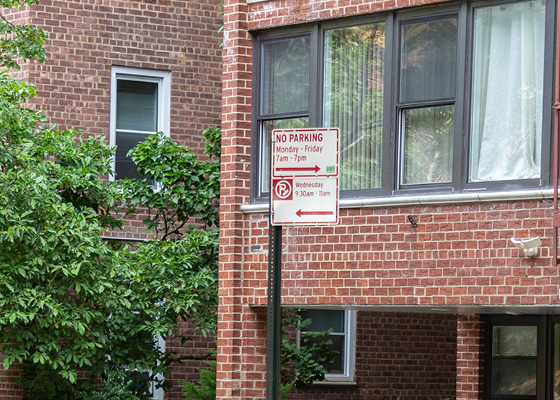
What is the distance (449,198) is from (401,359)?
25.8 feet

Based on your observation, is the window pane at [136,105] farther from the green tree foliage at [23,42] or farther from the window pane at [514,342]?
the window pane at [514,342]

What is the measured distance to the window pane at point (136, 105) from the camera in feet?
50.0

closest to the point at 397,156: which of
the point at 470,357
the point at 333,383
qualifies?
the point at 470,357

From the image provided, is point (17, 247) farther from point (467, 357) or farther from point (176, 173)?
point (467, 357)

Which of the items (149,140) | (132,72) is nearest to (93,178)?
(149,140)

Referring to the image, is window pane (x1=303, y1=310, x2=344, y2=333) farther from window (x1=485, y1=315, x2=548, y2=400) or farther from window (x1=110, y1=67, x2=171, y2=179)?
window (x1=485, y1=315, x2=548, y2=400)

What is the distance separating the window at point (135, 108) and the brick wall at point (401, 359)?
15.5ft

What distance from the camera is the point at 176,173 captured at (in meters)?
12.9

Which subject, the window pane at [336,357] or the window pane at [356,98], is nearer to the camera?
the window pane at [356,98]

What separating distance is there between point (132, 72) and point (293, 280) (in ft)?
19.3

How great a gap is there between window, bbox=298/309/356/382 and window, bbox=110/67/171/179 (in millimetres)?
4044

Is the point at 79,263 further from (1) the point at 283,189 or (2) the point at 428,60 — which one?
(1) the point at 283,189

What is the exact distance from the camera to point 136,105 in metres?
15.3

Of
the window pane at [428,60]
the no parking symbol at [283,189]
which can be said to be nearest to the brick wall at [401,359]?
the window pane at [428,60]
